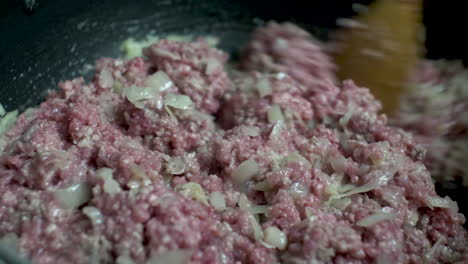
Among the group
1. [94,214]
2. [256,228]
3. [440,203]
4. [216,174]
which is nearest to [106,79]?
[216,174]

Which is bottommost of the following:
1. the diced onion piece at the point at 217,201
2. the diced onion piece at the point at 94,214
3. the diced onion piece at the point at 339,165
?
the diced onion piece at the point at 217,201

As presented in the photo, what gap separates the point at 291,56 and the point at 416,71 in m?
0.72

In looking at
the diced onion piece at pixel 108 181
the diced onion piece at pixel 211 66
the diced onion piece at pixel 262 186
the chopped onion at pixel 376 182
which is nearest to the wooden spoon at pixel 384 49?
the chopped onion at pixel 376 182

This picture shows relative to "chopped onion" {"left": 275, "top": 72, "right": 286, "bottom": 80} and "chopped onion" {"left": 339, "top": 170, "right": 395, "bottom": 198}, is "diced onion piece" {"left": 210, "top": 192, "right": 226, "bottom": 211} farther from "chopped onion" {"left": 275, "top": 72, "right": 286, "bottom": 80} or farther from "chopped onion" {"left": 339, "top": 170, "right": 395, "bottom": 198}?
"chopped onion" {"left": 275, "top": 72, "right": 286, "bottom": 80}

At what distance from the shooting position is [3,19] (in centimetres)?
233

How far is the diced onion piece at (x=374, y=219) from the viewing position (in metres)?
1.98

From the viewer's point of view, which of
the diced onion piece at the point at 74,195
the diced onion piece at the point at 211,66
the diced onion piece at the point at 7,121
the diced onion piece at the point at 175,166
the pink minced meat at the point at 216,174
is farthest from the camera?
the diced onion piece at the point at 211,66

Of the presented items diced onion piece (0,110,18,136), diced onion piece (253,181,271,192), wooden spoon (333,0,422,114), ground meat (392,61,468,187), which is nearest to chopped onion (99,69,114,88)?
diced onion piece (0,110,18,136)

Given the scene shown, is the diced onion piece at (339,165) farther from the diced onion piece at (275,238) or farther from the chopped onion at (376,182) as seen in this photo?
the diced onion piece at (275,238)

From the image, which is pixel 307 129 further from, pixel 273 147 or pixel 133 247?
pixel 133 247

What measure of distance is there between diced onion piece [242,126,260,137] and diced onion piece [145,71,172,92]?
52cm

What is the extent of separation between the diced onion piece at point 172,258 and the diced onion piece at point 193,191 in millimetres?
311

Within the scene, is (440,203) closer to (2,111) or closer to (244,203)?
(244,203)

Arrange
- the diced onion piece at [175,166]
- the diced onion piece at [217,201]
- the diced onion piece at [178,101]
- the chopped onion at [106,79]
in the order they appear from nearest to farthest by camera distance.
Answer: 1. the diced onion piece at [217,201]
2. the diced onion piece at [175,166]
3. the diced onion piece at [178,101]
4. the chopped onion at [106,79]
